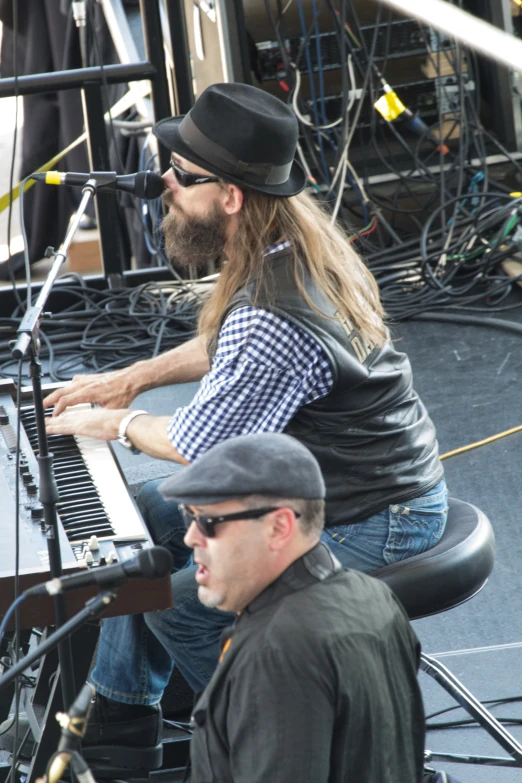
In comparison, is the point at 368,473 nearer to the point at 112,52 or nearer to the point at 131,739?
the point at 131,739

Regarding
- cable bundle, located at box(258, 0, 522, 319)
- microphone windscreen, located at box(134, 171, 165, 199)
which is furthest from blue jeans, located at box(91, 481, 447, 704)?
cable bundle, located at box(258, 0, 522, 319)

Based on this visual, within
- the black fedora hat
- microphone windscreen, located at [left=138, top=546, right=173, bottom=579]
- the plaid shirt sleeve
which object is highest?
the black fedora hat

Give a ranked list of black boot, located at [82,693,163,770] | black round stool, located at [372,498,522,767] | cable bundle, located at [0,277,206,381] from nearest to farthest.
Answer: black round stool, located at [372,498,522,767]
black boot, located at [82,693,163,770]
cable bundle, located at [0,277,206,381]

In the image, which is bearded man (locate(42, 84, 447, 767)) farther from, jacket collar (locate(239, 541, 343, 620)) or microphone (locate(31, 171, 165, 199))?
jacket collar (locate(239, 541, 343, 620))

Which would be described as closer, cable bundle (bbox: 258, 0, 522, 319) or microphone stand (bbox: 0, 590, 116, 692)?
microphone stand (bbox: 0, 590, 116, 692)

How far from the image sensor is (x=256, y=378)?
2111 mm

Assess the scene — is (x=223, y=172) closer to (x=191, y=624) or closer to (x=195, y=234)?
(x=195, y=234)

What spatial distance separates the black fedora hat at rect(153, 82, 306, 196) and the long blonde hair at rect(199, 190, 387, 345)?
0.16 ft

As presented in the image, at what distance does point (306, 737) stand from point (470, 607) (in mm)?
1657

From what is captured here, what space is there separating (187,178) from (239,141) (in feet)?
0.46

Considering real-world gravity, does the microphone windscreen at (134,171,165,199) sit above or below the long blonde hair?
above

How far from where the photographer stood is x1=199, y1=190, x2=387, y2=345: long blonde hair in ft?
7.32

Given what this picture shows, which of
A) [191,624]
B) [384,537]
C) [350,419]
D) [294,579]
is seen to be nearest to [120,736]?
[191,624]

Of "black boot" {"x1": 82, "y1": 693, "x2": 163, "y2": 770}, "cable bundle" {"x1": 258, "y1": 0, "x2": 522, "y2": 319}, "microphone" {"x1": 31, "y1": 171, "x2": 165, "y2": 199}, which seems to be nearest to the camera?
"microphone" {"x1": 31, "y1": 171, "x2": 165, "y2": 199}
